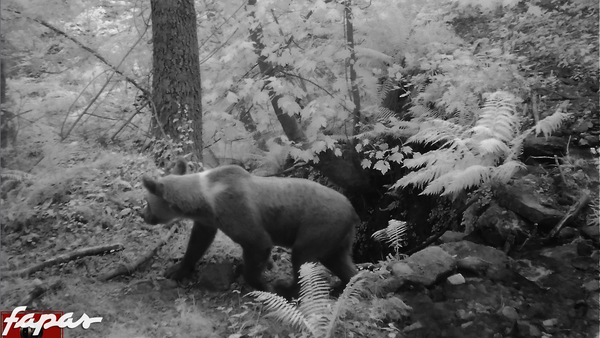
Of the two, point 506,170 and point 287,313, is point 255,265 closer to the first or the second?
point 287,313

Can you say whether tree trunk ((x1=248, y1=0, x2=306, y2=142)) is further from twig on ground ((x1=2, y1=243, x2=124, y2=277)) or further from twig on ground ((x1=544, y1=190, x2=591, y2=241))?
twig on ground ((x1=544, y1=190, x2=591, y2=241))

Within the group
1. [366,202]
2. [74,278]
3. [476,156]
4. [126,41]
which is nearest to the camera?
[74,278]

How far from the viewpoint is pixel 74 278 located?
4867mm

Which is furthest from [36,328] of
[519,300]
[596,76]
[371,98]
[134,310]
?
[596,76]

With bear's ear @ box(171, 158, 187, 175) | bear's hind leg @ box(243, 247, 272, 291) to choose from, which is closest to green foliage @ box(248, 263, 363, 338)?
bear's hind leg @ box(243, 247, 272, 291)

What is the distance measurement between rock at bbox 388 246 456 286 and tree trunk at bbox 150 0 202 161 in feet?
12.0

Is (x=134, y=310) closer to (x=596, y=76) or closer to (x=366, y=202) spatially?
(x=366, y=202)

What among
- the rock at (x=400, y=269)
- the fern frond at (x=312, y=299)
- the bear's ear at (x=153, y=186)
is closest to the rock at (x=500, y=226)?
the rock at (x=400, y=269)

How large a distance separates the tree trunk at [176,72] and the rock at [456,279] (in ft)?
13.8

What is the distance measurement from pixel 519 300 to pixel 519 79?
4.47 meters

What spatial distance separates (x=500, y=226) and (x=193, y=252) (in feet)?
13.8

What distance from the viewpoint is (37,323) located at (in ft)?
12.8

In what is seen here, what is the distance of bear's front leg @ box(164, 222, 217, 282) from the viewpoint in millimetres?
5176

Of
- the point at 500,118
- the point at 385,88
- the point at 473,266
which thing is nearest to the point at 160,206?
the point at 473,266
